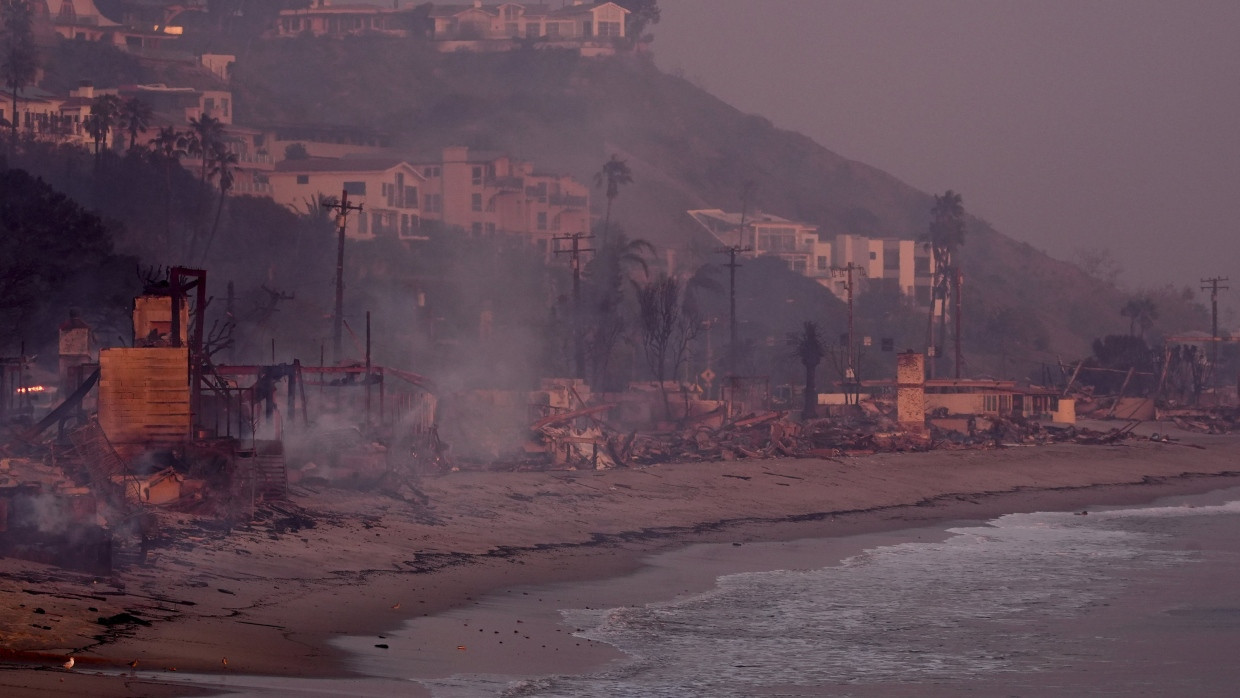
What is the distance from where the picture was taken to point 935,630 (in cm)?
2102

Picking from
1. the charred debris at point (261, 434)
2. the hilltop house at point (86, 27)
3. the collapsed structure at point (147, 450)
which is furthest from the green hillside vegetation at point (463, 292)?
the collapsed structure at point (147, 450)

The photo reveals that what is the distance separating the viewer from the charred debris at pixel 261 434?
2088 centimetres

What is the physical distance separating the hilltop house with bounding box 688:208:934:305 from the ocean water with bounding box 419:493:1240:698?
113 metres

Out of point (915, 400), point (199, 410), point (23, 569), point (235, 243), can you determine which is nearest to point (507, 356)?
point (235, 243)

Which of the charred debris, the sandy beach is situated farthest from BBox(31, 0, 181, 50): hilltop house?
the sandy beach

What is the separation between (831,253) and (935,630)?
130 metres

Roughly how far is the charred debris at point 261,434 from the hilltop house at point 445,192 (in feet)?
165

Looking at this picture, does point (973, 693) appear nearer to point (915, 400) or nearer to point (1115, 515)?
point (1115, 515)

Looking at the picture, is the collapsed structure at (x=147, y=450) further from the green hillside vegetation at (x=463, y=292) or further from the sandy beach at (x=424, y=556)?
the green hillside vegetation at (x=463, y=292)

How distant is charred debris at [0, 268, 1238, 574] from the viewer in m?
20.9

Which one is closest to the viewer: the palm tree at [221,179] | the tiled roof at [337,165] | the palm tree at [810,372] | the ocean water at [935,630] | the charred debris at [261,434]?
the ocean water at [935,630]

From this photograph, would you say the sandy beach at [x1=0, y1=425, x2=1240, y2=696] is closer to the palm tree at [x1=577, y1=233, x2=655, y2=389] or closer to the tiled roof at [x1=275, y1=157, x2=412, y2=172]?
the palm tree at [x1=577, y1=233, x2=655, y2=389]

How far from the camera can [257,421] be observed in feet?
98.5

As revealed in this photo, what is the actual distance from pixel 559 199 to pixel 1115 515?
294 ft
